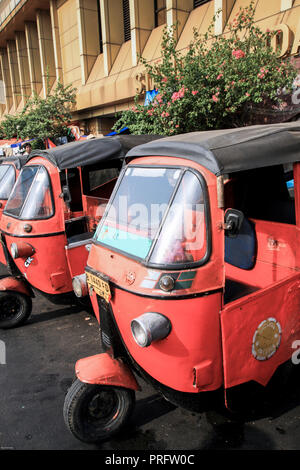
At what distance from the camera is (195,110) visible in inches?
292

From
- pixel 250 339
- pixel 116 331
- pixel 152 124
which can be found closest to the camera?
pixel 250 339

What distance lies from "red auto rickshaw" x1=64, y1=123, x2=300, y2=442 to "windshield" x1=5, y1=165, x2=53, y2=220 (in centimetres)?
188

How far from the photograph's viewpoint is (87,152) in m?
5.08

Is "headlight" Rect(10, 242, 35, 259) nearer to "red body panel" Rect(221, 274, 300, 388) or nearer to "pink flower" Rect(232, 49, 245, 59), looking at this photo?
"red body panel" Rect(221, 274, 300, 388)

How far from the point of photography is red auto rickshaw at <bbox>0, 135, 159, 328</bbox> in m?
4.66

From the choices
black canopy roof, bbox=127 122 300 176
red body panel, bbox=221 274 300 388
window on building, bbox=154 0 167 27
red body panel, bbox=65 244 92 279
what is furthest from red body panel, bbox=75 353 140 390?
window on building, bbox=154 0 167 27


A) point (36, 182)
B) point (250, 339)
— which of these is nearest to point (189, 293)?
point (250, 339)

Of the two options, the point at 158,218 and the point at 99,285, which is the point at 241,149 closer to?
the point at 158,218

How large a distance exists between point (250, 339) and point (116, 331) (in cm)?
106

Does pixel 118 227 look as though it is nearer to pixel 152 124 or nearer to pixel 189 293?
pixel 189 293

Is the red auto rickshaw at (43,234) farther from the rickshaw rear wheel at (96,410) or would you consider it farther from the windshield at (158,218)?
the rickshaw rear wheel at (96,410)

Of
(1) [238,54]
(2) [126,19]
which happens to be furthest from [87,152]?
(2) [126,19]

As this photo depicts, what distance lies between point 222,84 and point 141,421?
644 centimetres

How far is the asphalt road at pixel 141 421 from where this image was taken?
2.85 meters
